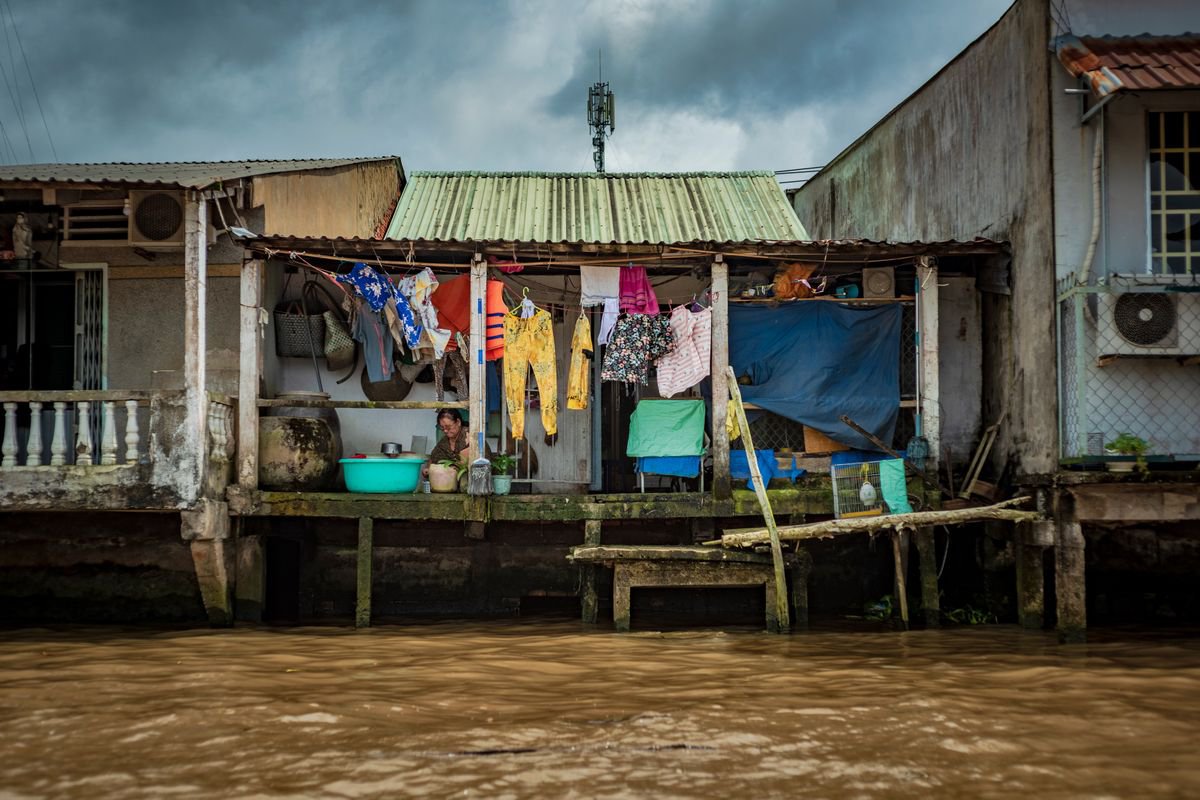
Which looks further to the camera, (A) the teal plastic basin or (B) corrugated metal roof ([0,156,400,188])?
(A) the teal plastic basin

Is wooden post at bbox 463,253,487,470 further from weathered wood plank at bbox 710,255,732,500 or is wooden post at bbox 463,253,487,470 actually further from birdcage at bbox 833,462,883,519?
birdcage at bbox 833,462,883,519

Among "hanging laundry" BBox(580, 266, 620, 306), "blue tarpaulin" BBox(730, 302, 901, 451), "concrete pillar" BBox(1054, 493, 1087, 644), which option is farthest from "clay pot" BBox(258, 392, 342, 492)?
"concrete pillar" BBox(1054, 493, 1087, 644)

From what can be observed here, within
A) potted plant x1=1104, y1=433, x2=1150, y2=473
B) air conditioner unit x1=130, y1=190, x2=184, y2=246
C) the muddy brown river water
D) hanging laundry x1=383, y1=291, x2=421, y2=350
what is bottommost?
the muddy brown river water

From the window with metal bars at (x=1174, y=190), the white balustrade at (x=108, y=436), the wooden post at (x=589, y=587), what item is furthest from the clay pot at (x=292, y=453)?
the window with metal bars at (x=1174, y=190)

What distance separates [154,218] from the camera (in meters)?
10.0

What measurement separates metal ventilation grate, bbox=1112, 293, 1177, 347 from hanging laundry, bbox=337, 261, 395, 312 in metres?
6.82

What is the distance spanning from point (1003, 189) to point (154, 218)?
8.70 metres

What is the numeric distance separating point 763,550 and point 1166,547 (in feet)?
14.9

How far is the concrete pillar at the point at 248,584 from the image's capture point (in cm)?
1000

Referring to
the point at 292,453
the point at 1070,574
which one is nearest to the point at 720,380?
the point at 1070,574

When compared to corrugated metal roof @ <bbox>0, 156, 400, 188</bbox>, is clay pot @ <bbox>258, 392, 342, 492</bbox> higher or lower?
lower

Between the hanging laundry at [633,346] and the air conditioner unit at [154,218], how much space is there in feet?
14.7

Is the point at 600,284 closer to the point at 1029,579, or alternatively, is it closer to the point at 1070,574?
the point at 1029,579

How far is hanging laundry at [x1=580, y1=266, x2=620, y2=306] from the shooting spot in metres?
10.5
